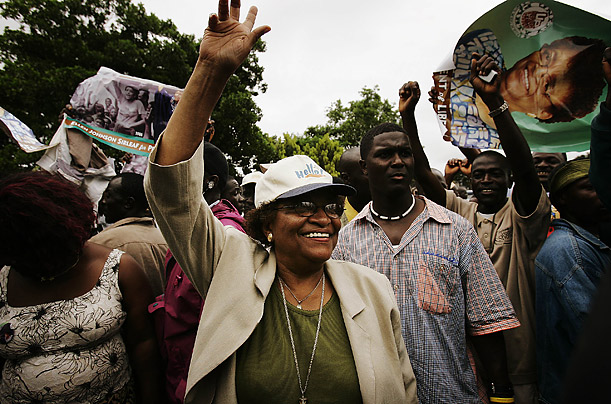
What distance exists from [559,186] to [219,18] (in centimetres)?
244

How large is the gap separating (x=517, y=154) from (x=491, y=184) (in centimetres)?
104

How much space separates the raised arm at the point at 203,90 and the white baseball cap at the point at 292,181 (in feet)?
1.73

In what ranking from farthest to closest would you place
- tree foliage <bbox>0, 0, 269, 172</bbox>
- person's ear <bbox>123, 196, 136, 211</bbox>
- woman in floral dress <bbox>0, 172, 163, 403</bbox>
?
tree foliage <bbox>0, 0, 269, 172</bbox> < person's ear <bbox>123, 196, 136, 211</bbox> < woman in floral dress <bbox>0, 172, 163, 403</bbox>

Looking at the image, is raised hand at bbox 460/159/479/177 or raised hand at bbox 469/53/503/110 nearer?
raised hand at bbox 469/53/503/110

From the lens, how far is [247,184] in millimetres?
5199

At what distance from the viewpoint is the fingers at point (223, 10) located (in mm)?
1553

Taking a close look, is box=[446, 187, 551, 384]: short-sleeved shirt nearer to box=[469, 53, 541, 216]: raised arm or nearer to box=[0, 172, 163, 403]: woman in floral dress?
box=[469, 53, 541, 216]: raised arm

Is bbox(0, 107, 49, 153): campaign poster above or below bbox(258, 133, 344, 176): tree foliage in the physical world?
above

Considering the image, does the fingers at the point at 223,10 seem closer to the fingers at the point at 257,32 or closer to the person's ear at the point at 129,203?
the fingers at the point at 257,32

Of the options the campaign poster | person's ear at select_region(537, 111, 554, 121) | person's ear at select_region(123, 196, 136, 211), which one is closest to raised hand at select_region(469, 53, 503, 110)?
person's ear at select_region(537, 111, 554, 121)

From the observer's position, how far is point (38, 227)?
214 cm

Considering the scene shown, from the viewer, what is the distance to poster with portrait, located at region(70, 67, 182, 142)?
13.7 feet

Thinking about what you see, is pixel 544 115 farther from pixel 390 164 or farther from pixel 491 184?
pixel 390 164

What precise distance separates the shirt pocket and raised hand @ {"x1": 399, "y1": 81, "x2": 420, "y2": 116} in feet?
4.79
